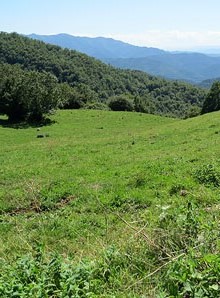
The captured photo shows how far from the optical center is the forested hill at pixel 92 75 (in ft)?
500

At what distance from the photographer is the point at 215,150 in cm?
1939

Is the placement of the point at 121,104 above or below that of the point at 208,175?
below

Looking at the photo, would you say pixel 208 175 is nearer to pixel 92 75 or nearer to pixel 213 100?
pixel 213 100

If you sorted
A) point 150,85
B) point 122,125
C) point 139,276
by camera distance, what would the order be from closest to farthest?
point 139,276
point 122,125
point 150,85

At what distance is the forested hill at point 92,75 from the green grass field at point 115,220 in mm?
120091

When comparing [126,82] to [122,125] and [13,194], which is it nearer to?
[122,125]

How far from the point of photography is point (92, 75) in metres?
159

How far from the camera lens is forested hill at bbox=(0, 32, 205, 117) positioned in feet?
500

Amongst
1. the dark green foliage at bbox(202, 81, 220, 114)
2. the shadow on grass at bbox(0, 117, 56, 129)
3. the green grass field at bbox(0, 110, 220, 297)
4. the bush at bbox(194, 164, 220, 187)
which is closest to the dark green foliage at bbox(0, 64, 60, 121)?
the shadow on grass at bbox(0, 117, 56, 129)

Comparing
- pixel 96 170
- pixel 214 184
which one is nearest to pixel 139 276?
pixel 214 184

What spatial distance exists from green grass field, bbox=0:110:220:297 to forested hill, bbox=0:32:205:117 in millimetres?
120091

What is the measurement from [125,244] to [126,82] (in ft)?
570

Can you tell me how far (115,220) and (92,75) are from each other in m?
152

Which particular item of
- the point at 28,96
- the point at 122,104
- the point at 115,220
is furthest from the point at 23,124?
the point at 115,220
